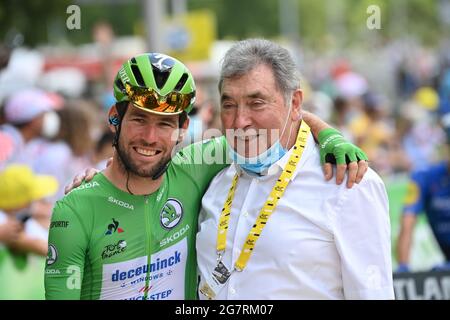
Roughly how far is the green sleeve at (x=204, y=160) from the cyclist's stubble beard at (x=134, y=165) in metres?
0.37

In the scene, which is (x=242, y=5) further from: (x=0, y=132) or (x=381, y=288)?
(x=381, y=288)

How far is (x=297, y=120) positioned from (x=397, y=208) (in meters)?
7.18

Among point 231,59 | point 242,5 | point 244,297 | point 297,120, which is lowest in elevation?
point 244,297

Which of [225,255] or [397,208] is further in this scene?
[397,208]

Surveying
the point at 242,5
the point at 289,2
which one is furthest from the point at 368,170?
the point at 289,2

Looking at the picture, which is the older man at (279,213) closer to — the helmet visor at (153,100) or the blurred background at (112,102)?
the helmet visor at (153,100)

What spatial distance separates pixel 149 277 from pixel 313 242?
86cm

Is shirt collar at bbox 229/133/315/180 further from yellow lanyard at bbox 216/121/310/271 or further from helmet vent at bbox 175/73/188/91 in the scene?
helmet vent at bbox 175/73/188/91

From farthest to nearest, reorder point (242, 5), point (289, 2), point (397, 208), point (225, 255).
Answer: point (289, 2) < point (242, 5) < point (397, 208) < point (225, 255)

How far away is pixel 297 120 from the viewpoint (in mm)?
4344

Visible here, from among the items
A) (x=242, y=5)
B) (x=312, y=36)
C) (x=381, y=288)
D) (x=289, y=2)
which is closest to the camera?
(x=381, y=288)

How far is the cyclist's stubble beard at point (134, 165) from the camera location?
413 centimetres

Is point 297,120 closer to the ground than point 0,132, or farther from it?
closer to the ground

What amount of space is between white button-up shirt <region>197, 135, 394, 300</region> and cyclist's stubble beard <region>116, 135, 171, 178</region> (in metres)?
0.45
